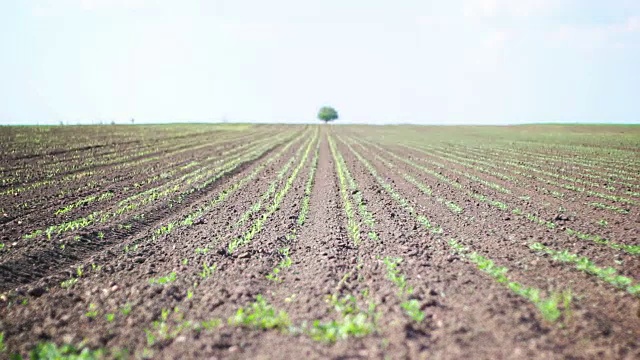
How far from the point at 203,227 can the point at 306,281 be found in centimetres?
395

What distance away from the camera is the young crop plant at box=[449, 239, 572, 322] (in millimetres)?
4547

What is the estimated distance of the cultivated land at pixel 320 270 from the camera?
4168 mm

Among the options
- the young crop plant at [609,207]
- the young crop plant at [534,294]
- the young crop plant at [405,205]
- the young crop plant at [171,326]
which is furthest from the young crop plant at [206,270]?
the young crop plant at [609,207]

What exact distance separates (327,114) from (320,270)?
116 meters

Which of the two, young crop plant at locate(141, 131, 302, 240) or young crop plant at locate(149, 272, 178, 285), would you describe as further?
young crop plant at locate(141, 131, 302, 240)

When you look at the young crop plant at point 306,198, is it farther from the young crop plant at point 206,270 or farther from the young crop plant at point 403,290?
the young crop plant at point 403,290

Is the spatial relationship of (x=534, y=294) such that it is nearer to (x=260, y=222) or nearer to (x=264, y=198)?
(x=260, y=222)

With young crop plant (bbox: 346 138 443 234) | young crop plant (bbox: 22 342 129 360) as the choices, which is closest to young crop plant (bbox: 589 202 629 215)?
young crop plant (bbox: 346 138 443 234)

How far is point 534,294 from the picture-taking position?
498cm

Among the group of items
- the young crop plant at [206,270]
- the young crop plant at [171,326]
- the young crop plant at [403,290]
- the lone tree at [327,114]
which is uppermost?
the lone tree at [327,114]

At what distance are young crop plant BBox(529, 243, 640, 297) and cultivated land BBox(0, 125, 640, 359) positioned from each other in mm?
29

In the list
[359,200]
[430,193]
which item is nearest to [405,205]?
[359,200]

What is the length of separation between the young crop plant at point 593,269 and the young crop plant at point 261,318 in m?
4.80

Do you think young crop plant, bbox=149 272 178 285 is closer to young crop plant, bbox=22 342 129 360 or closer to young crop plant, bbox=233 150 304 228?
young crop plant, bbox=22 342 129 360
